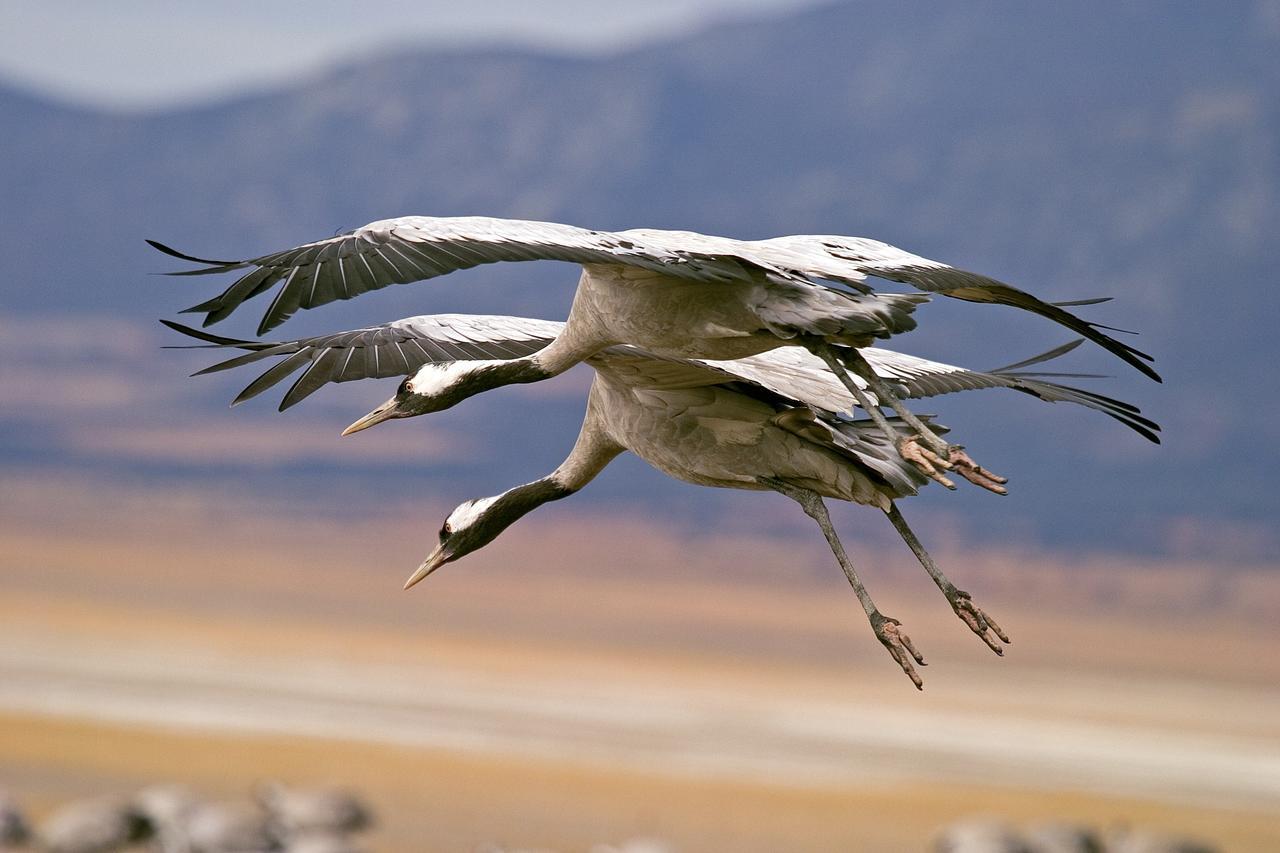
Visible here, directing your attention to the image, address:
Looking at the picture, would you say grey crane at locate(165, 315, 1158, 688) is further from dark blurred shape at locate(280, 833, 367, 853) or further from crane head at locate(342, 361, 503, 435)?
dark blurred shape at locate(280, 833, 367, 853)

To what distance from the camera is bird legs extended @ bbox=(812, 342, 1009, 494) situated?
7.06 meters

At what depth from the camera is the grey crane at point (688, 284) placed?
7.00 metres

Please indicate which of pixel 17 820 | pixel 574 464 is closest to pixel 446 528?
pixel 574 464

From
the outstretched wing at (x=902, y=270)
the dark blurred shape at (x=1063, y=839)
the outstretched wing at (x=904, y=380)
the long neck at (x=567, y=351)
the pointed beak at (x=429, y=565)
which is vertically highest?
the outstretched wing at (x=902, y=270)

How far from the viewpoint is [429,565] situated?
903 centimetres

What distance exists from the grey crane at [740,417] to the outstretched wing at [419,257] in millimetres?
554

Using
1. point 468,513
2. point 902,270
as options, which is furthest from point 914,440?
point 468,513

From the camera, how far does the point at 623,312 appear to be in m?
7.57

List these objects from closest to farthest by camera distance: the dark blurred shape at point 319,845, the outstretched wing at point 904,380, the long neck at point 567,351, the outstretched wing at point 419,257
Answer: the outstretched wing at point 419,257 → the long neck at point 567,351 → the outstretched wing at point 904,380 → the dark blurred shape at point 319,845

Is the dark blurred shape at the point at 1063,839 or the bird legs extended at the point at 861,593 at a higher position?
the bird legs extended at the point at 861,593

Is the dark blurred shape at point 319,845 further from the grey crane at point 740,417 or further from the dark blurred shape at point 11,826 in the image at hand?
the grey crane at point 740,417

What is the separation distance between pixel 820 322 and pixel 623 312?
825 millimetres

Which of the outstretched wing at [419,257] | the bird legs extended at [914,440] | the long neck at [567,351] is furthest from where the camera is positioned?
the long neck at [567,351]

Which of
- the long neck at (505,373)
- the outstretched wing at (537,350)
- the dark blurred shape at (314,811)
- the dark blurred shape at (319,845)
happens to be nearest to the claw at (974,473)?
the outstretched wing at (537,350)
